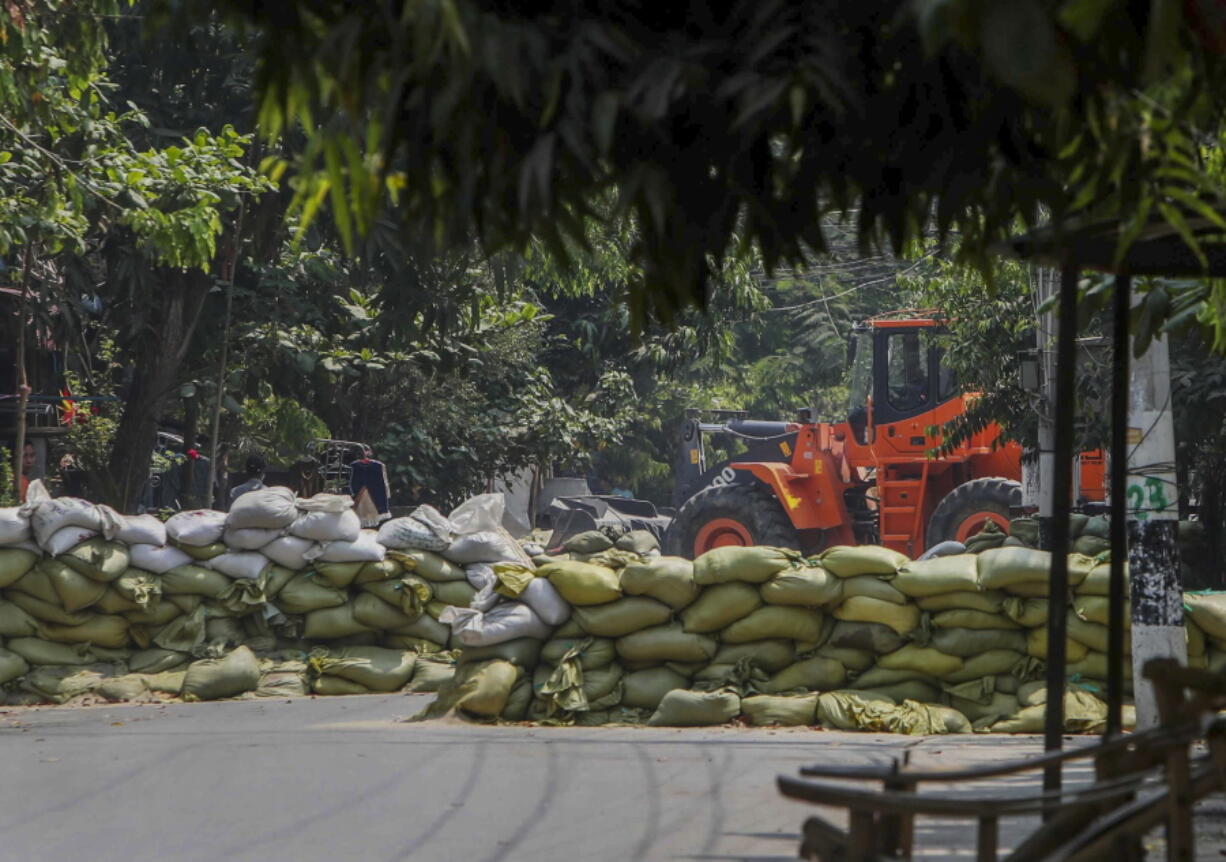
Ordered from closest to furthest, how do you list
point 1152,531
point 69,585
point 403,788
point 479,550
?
1. point 403,788
2. point 1152,531
3. point 69,585
4. point 479,550

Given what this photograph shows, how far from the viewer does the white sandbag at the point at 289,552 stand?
398 inches

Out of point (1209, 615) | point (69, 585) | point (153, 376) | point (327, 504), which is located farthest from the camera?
point (153, 376)

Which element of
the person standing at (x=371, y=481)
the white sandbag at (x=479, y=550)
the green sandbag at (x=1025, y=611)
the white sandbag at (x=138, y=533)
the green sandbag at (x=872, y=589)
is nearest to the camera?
the green sandbag at (x=1025, y=611)

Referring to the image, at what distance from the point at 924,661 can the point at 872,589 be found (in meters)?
0.48

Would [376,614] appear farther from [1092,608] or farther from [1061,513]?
[1061,513]

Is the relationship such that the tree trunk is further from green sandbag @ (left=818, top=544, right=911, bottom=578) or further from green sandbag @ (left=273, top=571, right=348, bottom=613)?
green sandbag @ (left=818, top=544, right=911, bottom=578)

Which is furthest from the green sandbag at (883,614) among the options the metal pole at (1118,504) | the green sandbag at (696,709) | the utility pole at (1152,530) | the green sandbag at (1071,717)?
the metal pole at (1118,504)

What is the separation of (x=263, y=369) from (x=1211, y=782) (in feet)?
46.6

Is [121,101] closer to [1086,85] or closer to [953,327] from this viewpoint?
[953,327]

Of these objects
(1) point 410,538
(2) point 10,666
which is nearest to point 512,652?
(1) point 410,538

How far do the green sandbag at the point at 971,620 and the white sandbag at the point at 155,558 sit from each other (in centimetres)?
487

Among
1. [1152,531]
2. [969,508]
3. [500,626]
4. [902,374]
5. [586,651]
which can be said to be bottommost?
[586,651]

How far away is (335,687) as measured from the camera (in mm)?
9688

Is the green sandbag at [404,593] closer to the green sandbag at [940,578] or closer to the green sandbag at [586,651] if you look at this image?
the green sandbag at [586,651]
